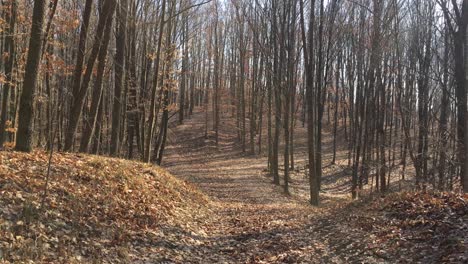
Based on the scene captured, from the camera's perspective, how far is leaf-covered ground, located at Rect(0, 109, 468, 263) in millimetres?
6628

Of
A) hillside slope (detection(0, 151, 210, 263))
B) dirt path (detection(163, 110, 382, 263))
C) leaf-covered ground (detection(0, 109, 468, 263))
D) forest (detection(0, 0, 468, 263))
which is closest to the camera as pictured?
hillside slope (detection(0, 151, 210, 263))

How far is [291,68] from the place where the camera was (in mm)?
22250

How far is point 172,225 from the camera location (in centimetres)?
969

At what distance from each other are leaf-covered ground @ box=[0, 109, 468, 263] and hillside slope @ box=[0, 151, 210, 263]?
0.02m

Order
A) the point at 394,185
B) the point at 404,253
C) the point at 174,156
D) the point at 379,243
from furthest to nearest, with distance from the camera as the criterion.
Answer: the point at 174,156
the point at 394,185
the point at 379,243
the point at 404,253

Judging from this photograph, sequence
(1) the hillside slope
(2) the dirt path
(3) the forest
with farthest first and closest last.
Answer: (2) the dirt path, (3) the forest, (1) the hillside slope

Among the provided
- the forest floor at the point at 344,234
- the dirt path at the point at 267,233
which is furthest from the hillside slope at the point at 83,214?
the forest floor at the point at 344,234

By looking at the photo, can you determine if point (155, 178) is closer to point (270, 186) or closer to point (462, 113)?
point (462, 113)

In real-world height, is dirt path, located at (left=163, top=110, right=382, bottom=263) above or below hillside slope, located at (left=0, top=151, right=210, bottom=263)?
below

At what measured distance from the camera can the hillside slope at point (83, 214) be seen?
6227 millimetres

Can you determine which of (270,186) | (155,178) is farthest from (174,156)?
(155,178)

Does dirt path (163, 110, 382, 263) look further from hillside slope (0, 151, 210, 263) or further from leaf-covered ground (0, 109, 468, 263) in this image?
hillside slope (0, 151, 210, 263)

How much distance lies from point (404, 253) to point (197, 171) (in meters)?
23.4

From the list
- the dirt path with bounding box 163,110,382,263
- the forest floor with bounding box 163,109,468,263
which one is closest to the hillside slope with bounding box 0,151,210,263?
the dirt path with bounding box 163,110,382,263
